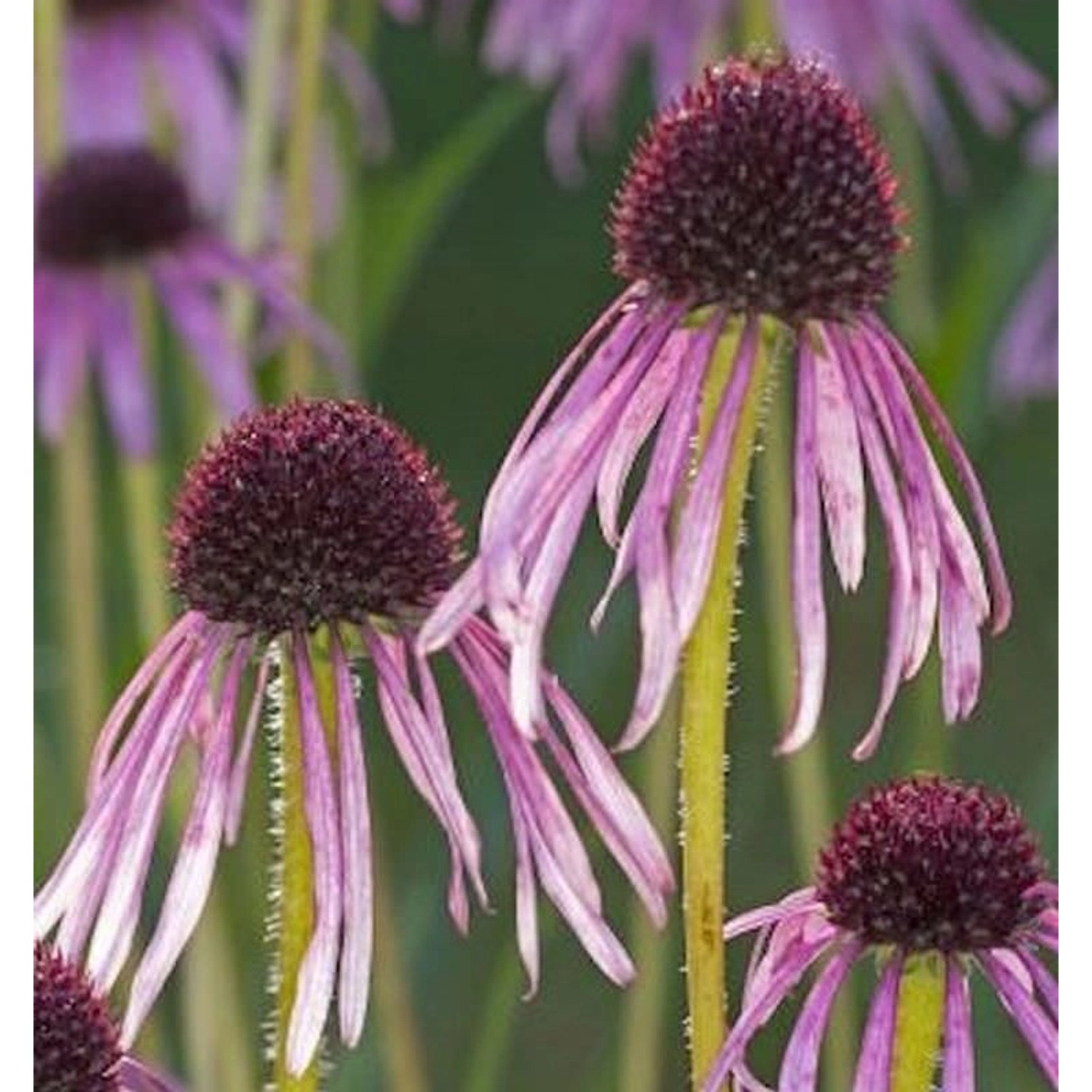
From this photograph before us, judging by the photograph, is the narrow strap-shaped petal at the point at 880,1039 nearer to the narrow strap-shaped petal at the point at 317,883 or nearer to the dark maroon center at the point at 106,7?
the narrow strap-shaped petal at the point at 317,883

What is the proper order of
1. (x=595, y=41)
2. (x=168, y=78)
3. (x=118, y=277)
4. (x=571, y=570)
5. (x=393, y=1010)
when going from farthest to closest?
(x=571, y=570)
(x=168, y=78)
(x=118, y=277)
(x=595, y=41)
(x=393, y=1010)

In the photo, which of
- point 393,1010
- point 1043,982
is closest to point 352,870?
point 1043,982

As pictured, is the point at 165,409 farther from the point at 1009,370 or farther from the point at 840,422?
the point at 840,422

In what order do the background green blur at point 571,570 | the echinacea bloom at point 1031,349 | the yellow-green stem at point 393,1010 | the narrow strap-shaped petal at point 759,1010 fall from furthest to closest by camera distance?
the echinacea bloom at point 1031,349, the background green blur at point 571,570, the yellow-green stem at point 393,1010, the narrow strap-shaped petal at point 759,1010

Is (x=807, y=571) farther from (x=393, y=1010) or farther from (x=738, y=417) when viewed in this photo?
(x=393, y=1010)

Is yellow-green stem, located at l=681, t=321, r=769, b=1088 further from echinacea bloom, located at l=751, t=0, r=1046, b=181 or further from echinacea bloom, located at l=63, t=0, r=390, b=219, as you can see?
echinacea bloom, located at l=63, t=0, r=390, b=219

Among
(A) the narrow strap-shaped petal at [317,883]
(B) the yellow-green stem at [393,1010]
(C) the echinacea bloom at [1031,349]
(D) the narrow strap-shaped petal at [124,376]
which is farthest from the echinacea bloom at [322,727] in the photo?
(C) the echinacea bloom at [1031,349]
